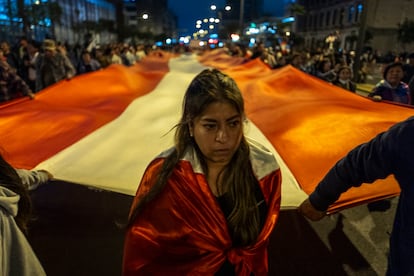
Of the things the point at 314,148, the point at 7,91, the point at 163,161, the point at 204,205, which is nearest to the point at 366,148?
the point at 204,205

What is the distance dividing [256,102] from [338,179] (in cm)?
377

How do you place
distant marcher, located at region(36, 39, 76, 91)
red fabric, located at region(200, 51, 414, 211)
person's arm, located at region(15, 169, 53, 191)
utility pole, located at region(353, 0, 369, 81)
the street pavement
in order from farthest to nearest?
utility pole, located at region(353, 0, 369, 81)
distant marcher, located at region(36, 39, 76, 91)
the street pavement
red fabric, located at region(200, 51, 414, 211)
person's arm, located at region(15, 169, 53, 191)

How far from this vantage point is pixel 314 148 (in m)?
3.57

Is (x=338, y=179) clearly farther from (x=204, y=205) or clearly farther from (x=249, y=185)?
(x=204, y=205)

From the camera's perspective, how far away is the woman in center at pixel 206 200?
1647 mm

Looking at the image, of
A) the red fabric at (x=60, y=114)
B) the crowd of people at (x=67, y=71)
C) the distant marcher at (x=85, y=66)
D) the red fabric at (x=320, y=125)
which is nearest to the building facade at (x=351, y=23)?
the crowd of people at (x=67, y=71)

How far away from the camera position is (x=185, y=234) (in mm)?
1700

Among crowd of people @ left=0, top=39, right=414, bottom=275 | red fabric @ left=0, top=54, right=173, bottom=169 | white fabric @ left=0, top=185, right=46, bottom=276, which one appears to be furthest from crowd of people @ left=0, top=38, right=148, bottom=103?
crowd of people @ left=0, top=39, right=414, bottom=275

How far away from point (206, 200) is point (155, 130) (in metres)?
2.79

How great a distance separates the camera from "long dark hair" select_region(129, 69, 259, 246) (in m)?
1.65

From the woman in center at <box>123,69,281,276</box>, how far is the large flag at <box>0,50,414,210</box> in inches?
45.7

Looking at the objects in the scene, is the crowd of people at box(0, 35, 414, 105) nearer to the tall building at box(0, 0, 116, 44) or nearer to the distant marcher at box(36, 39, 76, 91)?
the distant marcher at box(36, 39, 76, 91)

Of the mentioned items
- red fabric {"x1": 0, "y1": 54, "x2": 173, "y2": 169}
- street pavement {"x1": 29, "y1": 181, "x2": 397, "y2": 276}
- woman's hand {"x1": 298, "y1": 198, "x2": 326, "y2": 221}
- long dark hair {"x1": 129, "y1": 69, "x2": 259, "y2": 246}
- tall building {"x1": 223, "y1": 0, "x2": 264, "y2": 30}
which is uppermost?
tall building {"x1": 223, "y1": 0, "x2": 264, "y2": 30}

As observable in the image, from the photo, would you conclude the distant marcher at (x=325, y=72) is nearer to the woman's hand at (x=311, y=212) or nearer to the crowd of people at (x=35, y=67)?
the crowd of people at (x=35, y=67)
